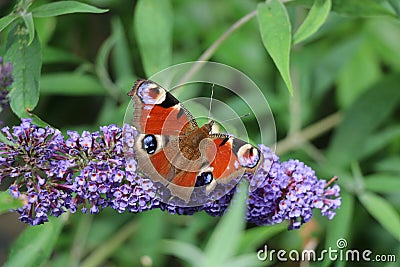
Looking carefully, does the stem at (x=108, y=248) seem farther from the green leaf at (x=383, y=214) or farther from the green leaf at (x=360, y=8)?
the green leaf at (x=360, y=8)

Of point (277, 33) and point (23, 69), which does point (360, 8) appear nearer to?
point (277, 33)

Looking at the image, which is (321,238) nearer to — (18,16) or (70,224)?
(70,224)

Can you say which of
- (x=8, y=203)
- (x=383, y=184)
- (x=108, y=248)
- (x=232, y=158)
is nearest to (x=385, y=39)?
(x=383, y=184)

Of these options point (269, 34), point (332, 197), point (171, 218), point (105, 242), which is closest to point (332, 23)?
point (269, 34)

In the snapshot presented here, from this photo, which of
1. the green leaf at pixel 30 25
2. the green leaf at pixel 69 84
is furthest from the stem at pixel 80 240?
the green leaf at pixel 30 25

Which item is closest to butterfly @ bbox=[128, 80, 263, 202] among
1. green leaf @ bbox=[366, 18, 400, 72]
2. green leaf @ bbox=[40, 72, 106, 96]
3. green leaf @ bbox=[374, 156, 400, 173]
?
green leaf @ bbox=[40, 72, 106, 96]
